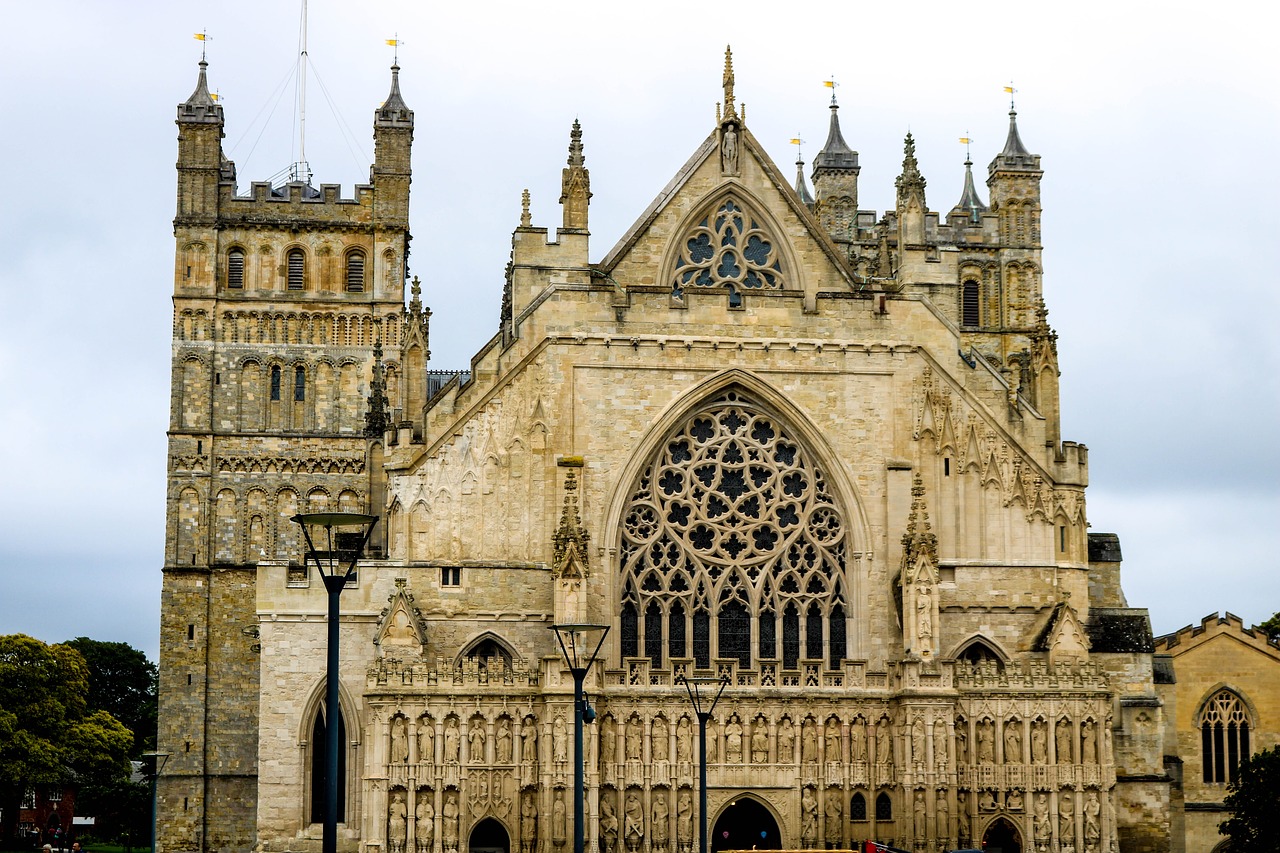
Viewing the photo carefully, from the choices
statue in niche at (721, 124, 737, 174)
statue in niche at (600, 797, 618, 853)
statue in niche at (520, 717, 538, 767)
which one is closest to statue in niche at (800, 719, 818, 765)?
statue in niche at (600, 797, 618, 853)

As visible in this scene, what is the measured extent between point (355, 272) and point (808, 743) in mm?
29415

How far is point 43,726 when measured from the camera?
241 ft

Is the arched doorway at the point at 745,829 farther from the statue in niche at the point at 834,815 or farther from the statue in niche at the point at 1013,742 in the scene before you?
the statue in niche at the point at 1013,742

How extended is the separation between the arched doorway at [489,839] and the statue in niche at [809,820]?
6.65 m

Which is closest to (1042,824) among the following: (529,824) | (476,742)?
(529,824)

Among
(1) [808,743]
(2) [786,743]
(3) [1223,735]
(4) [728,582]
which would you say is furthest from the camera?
(3) [1223,735]

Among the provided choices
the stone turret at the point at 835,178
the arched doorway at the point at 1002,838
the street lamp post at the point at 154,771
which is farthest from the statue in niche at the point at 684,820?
the stone turret at the point at 835,178

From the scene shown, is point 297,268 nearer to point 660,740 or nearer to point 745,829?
point 660,740

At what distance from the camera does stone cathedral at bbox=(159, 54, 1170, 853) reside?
44219 millimetres

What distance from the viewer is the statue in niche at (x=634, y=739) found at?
44.4 metres

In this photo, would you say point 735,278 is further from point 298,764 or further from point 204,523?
point 204,523

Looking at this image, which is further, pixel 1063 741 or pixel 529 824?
pixel 1063 741

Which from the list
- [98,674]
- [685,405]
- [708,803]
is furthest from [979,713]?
[98,674]

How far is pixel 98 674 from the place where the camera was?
95.1 m
